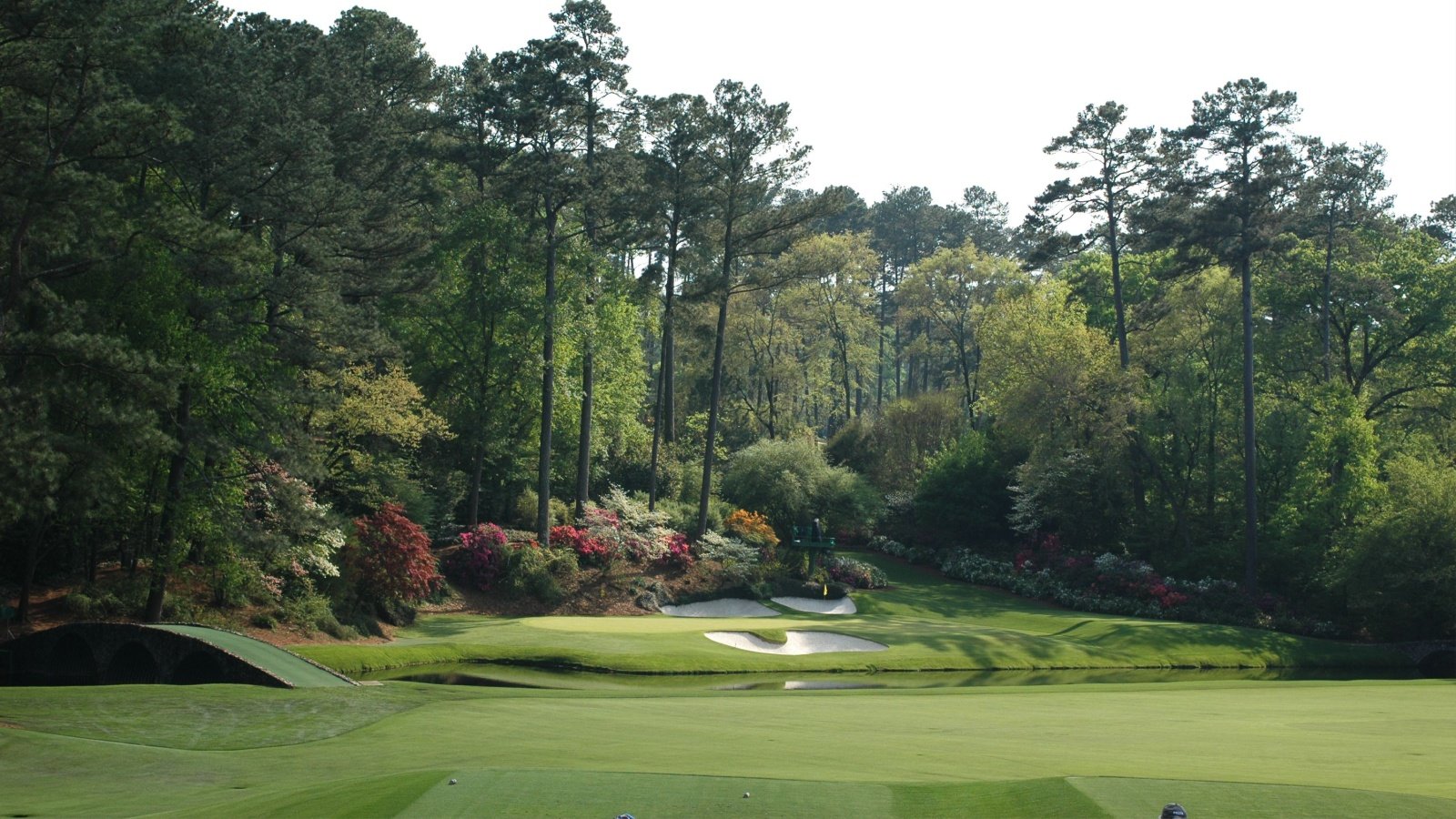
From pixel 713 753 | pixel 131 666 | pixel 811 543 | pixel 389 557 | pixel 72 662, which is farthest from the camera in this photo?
pixel 811 543

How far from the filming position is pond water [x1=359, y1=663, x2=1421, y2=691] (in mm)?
24641

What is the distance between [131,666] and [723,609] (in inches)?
831

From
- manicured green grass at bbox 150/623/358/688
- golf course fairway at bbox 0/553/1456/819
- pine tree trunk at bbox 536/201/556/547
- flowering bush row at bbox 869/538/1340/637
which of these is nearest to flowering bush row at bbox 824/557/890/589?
flowering bush row at bbox 869/538/1340/637

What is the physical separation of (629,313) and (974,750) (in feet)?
128

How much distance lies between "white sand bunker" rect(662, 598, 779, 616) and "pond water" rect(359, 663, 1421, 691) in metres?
11.0

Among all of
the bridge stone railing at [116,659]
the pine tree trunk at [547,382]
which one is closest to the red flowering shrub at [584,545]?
the pine tree trunk at [547,382]

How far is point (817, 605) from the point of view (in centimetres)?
4112

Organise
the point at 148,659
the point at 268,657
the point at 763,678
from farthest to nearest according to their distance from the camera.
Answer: the point at 763,678, the point at 148,659, the point at 268,657

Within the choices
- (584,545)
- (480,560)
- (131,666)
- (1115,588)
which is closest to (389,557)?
(480,560)

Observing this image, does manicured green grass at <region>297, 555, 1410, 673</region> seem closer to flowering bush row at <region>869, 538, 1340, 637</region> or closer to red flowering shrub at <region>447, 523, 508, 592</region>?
flowering bush row at <region>869, 538, 1340, 637</region>

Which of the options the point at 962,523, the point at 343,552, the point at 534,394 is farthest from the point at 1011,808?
the point at 962,523

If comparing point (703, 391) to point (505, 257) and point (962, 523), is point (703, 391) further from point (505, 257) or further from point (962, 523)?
point (505, 257)

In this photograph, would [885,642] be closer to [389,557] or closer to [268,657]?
[389,557]

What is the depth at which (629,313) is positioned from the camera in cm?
5134
